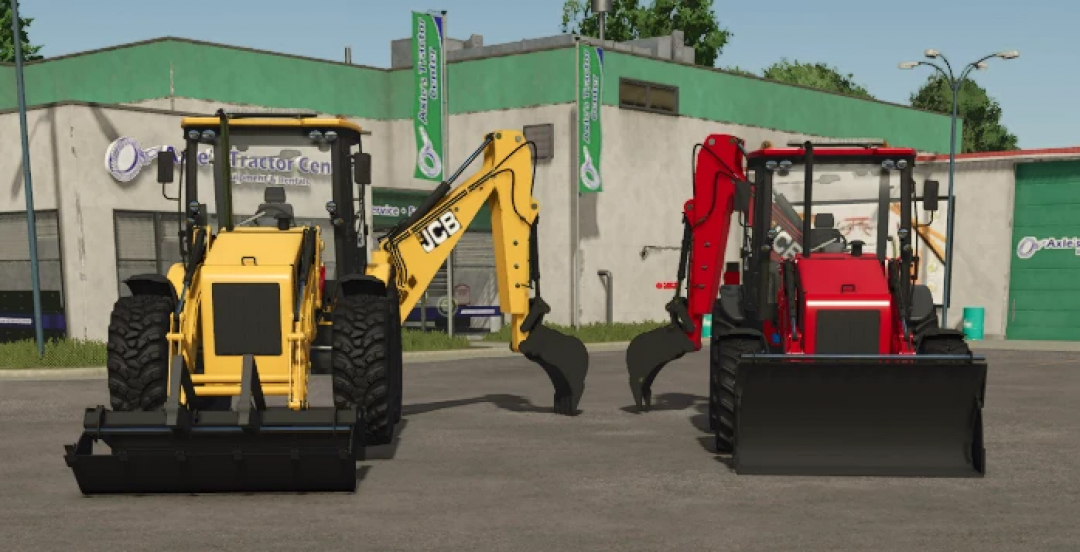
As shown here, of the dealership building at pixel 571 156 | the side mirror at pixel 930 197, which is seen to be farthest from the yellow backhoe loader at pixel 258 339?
the dealership building at pixel 571 156

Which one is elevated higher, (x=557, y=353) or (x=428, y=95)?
(x=428, y=95)

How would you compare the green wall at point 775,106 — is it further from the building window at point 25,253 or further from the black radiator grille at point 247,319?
the black radiator grille at point 247,319

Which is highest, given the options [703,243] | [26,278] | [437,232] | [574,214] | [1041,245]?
[437,232]

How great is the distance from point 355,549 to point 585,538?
1551 millimetres

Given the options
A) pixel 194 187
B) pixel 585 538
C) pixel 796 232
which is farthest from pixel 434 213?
pixel 585 538

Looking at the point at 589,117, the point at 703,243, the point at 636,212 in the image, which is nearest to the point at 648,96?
the point at 589,117

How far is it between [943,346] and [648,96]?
25.7 metres

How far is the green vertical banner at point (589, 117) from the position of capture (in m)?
32.9

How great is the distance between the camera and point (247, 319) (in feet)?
33.2

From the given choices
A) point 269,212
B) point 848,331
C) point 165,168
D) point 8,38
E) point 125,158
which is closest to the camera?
point 848,331

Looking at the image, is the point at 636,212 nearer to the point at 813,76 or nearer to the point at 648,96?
the point at 648,96

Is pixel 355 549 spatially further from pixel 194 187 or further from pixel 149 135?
pixel 149 135

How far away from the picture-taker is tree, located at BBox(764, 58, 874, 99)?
235ft

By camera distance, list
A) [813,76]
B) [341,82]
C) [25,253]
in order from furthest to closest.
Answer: [813,76] → [341,82] → [25,253]
